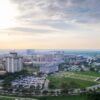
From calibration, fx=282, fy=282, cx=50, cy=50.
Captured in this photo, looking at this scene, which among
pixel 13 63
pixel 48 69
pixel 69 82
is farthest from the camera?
pixel 48 69

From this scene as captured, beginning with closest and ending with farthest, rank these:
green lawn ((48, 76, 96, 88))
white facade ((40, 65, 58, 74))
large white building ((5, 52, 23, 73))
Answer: green lawn ((48, 76, 96, 88)) → large white building ((5, 52, 23, 73)) → white facade ((40, 65, 58, 74))

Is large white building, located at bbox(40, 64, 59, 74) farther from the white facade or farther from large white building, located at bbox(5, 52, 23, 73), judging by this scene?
large white building, located at bbox(5, 52, 23, 73)

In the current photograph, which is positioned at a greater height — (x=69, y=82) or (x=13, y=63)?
(x=13, y=63)

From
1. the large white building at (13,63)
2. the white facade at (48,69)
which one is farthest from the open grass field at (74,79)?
the large white building at (13,63)

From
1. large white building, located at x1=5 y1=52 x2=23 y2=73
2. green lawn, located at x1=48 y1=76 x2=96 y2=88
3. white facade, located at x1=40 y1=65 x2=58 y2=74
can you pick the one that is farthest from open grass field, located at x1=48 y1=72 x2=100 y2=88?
large white building, located at x1=5 y1=52 x2=23 y2=73

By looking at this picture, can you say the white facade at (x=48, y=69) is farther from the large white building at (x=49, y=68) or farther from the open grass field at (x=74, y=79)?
the open grass field at (x=74, y=79)

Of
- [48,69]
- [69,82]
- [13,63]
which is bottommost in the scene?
[69,82]

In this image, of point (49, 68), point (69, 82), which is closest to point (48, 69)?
point (49, 68)

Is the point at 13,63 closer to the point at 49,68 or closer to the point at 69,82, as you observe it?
the point at 49,68

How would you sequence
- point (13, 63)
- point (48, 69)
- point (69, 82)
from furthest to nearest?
point (48, 69), point (13, 63), point (69, 82)
